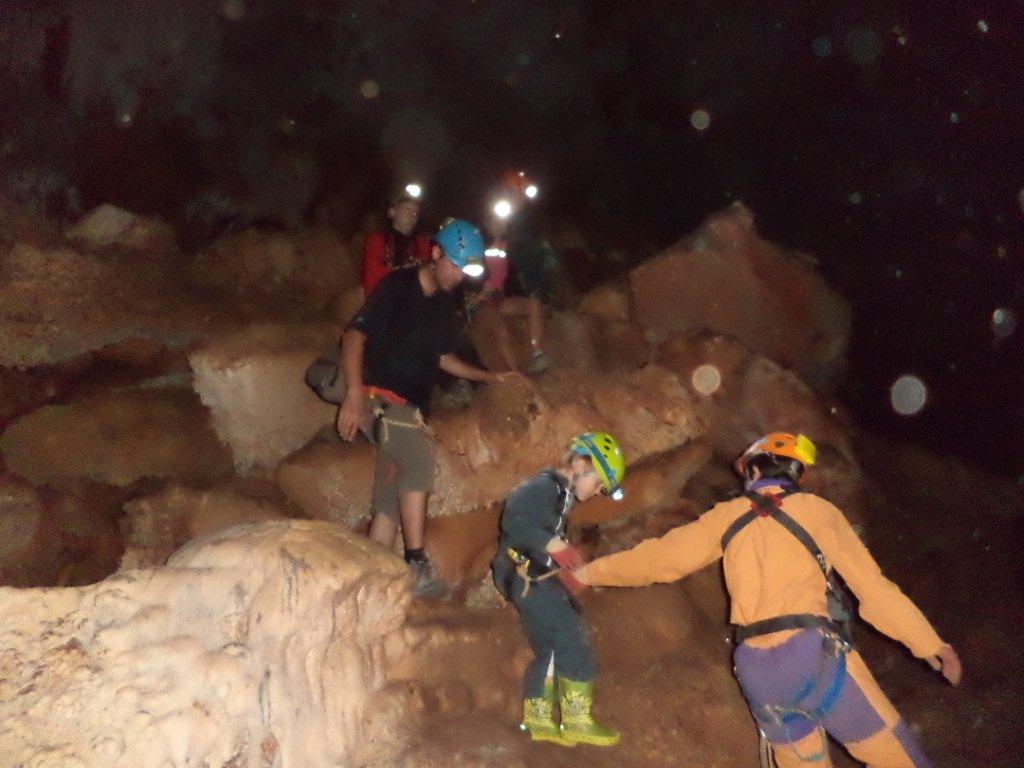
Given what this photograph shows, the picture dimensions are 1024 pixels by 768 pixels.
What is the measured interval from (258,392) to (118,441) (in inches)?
39.3

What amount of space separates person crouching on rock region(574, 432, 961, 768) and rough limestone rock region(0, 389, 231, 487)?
360 cm

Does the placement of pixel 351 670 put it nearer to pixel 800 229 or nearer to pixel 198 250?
pixel 198 250

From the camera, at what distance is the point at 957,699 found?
5184 millimetres

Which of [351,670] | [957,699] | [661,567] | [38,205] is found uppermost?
[38,205]

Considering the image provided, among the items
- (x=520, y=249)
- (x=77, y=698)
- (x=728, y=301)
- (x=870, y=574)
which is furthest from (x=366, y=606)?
(x=728, y=301)

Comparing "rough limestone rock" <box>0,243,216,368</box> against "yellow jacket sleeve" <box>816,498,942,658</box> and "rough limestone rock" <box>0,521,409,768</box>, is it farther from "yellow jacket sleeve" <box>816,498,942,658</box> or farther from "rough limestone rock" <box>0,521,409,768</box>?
"yellow jacket sleeve" <box>816,498,942,658</box>

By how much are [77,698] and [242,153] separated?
5.36m

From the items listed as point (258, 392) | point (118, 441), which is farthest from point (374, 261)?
point (118, 441)

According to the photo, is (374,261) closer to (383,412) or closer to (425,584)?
(383,412)

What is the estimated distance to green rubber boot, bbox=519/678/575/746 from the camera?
139 inches

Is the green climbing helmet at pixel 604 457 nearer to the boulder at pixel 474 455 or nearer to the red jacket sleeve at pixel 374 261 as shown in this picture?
the boulder at pixel 474 455

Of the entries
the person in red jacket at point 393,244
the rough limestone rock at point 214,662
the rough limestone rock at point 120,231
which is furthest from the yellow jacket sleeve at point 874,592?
the rough limestone rock at point 120,231

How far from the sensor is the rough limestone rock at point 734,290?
24.0ft

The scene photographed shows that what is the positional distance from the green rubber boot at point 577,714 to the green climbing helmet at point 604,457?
981 mm
